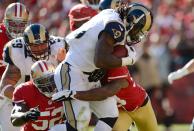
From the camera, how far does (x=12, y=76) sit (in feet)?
21.1

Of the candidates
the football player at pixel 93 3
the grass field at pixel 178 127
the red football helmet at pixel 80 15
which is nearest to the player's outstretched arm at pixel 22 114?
the red football helmet at pixel 80 15

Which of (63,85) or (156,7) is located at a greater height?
(63,85)

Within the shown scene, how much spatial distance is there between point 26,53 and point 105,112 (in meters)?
1.02

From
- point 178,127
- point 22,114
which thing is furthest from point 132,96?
point 178,127

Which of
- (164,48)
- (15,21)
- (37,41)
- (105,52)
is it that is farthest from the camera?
(164,48)

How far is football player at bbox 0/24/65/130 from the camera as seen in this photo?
20.8 feet

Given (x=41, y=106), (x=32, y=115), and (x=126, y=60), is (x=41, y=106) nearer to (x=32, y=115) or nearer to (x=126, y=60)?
(x=32, y=115)

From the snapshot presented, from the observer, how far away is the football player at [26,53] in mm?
6344

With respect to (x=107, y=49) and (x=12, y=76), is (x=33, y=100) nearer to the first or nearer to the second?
(x=12, y=76)

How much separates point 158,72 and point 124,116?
6121 millimetres

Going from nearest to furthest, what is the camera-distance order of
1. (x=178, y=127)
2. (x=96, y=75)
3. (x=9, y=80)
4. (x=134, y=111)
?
(x=96, y=75) < (x=9, y=80) < (x=134, y=111) < (x=178, y=127)

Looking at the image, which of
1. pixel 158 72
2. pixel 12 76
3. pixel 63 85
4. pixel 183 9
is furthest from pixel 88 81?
pixel 183 9

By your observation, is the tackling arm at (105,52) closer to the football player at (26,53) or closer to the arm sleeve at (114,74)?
the arm sleeve at (114,74)

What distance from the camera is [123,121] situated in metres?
6.60
